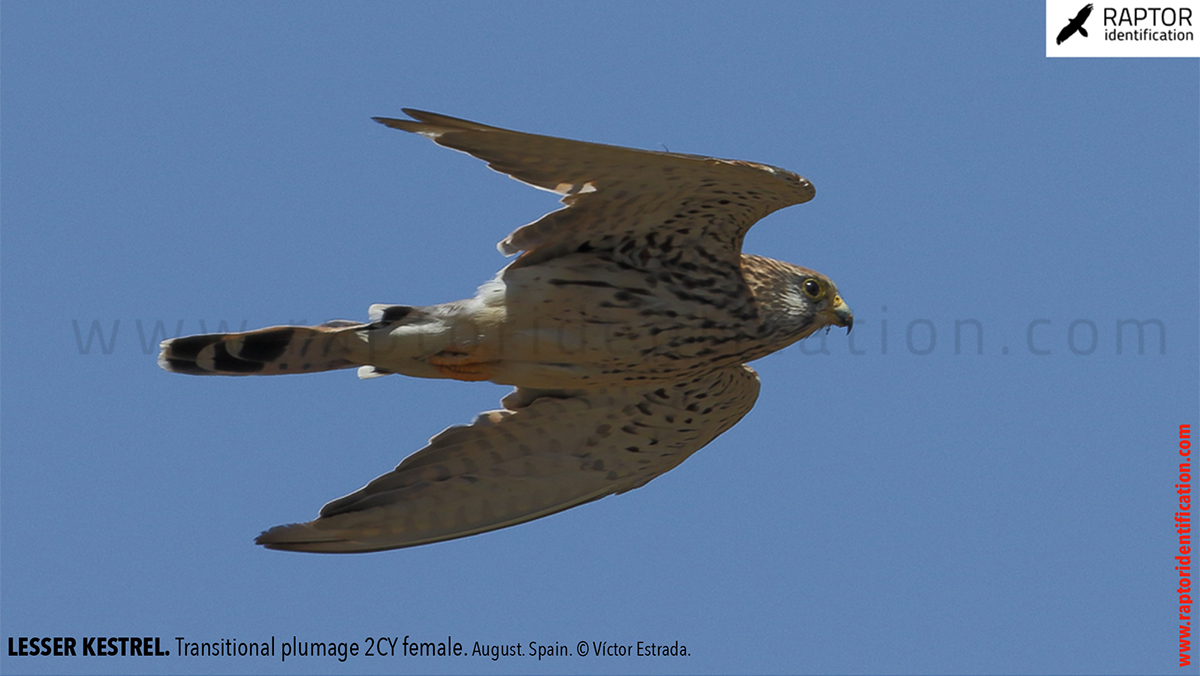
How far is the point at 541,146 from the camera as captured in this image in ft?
18.8

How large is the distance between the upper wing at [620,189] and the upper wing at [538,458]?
3.51 ft

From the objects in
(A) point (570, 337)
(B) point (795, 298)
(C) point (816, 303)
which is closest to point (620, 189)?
(A) point (570, 337)

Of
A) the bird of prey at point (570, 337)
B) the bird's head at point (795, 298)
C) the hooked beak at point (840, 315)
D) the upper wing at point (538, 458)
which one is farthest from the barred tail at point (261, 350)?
the hooked beak at point (840, 315)

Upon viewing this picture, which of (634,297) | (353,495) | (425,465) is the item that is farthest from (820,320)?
(353,495)

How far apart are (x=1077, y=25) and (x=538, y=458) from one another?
15.5 ft

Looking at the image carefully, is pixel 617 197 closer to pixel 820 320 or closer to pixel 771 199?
pixel 771 199

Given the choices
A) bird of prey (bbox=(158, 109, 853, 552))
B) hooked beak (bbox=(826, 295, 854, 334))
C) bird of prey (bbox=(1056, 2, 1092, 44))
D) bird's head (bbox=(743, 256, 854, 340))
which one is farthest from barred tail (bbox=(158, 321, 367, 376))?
bird of prey (bbox=(1056, 2, 1092, 44))

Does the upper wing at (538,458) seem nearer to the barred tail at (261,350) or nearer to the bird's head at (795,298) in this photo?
the bird's head at (795,298)

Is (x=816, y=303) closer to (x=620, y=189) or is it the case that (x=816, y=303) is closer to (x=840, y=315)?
(x=840, y=315)

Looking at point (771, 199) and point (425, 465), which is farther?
point (425, 465)

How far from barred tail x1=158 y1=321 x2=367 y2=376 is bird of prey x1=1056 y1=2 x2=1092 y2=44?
5.09 m

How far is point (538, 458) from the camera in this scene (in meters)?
7.14

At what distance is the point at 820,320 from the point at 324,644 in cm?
372

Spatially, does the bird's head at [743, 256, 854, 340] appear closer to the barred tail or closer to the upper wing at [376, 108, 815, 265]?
the upper wing at [376, 108, 815, 265]
